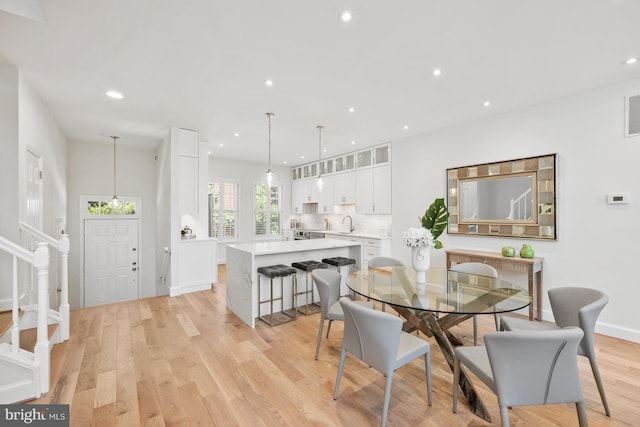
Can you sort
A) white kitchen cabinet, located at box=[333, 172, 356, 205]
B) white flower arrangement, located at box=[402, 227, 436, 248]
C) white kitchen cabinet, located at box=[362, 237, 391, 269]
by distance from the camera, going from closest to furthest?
white flower arrangement, located at box=[402, 227, 436, 248], white kitchen cabinet, located at box=[362, 237, 391, 269], white kitchen cabinet, located at box=[333, 172, 356, 205]

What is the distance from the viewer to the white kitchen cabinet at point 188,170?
16.4 feet

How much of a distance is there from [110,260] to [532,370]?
7.22 m

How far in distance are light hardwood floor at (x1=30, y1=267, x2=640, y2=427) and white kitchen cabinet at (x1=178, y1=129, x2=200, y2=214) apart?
2139 millimetres

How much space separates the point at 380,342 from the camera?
6.09 ft

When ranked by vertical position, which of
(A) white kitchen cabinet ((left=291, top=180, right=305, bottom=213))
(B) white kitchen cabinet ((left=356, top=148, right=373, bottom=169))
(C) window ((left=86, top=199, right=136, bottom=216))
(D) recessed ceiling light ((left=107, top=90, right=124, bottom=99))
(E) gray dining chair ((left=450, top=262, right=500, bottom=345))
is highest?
(D) recessed ceiling light ((left=107, top=90, right=124, bottom=99))

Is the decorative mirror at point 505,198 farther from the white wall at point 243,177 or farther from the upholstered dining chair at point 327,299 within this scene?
the white wall at point 243,177

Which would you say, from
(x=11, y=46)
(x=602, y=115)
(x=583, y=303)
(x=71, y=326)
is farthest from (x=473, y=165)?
(x=71, y=326)

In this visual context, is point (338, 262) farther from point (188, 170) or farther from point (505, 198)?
point (188, 170)

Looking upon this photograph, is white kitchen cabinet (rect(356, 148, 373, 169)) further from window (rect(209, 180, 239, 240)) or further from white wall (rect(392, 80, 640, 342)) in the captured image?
window (rect(209, 180, 239, 240))

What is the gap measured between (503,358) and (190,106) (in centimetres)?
430

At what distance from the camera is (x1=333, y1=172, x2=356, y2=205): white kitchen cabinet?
21.9 feet

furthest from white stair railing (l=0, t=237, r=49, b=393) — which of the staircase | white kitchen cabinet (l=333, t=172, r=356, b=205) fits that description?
white kitchen cabinet (l=333, t=172, r=356, b=205)

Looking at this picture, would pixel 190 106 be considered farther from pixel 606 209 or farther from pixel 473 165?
pixel 606 209

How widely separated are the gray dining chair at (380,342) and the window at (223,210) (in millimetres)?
6182
